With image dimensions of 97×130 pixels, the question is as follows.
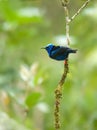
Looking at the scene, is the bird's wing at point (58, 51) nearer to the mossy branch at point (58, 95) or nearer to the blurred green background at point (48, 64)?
the mossy branch at point (58, 95)

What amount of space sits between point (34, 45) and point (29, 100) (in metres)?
1.45

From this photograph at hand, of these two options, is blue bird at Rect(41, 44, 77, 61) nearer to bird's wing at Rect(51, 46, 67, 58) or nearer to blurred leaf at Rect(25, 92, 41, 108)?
bird's wing at Rect(51, 46, 67, 58)

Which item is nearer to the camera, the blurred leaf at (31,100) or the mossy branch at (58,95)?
the mossy branch at (58,95)

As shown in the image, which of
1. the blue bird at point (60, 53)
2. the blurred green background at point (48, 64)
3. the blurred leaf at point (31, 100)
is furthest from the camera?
the blurred green background at point (48, 64)

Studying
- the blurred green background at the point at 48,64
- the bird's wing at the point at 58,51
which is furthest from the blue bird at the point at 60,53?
the blurred green background at the point at 48,64

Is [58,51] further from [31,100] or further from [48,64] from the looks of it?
[48,64]

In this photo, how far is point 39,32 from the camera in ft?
10.8

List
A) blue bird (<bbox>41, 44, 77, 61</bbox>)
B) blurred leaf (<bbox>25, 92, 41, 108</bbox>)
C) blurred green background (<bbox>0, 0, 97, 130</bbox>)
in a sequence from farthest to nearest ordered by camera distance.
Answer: blurred green background (<bbox>0, 0, 97, 130</bbox>) → blurred leaf (<bbox>25, 92, 41, 108</bbox>) → blue bird (<bbox>41, 44, 77, 61</bbox>)

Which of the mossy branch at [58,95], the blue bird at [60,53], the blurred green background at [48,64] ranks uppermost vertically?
the blurred green background at [48,64]

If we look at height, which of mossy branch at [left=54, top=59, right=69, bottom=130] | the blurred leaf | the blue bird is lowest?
mossy branch at [left=54, top=59, right=69, bottom=130]

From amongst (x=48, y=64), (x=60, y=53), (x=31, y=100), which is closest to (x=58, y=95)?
(x=60, y=53)

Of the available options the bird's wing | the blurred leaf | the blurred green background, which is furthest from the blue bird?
the blurred green background

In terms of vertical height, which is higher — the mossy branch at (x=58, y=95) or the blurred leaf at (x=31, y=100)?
the blurred leaf at (x=31, y=100)

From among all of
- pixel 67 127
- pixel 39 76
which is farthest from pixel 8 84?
pixel 39 76
